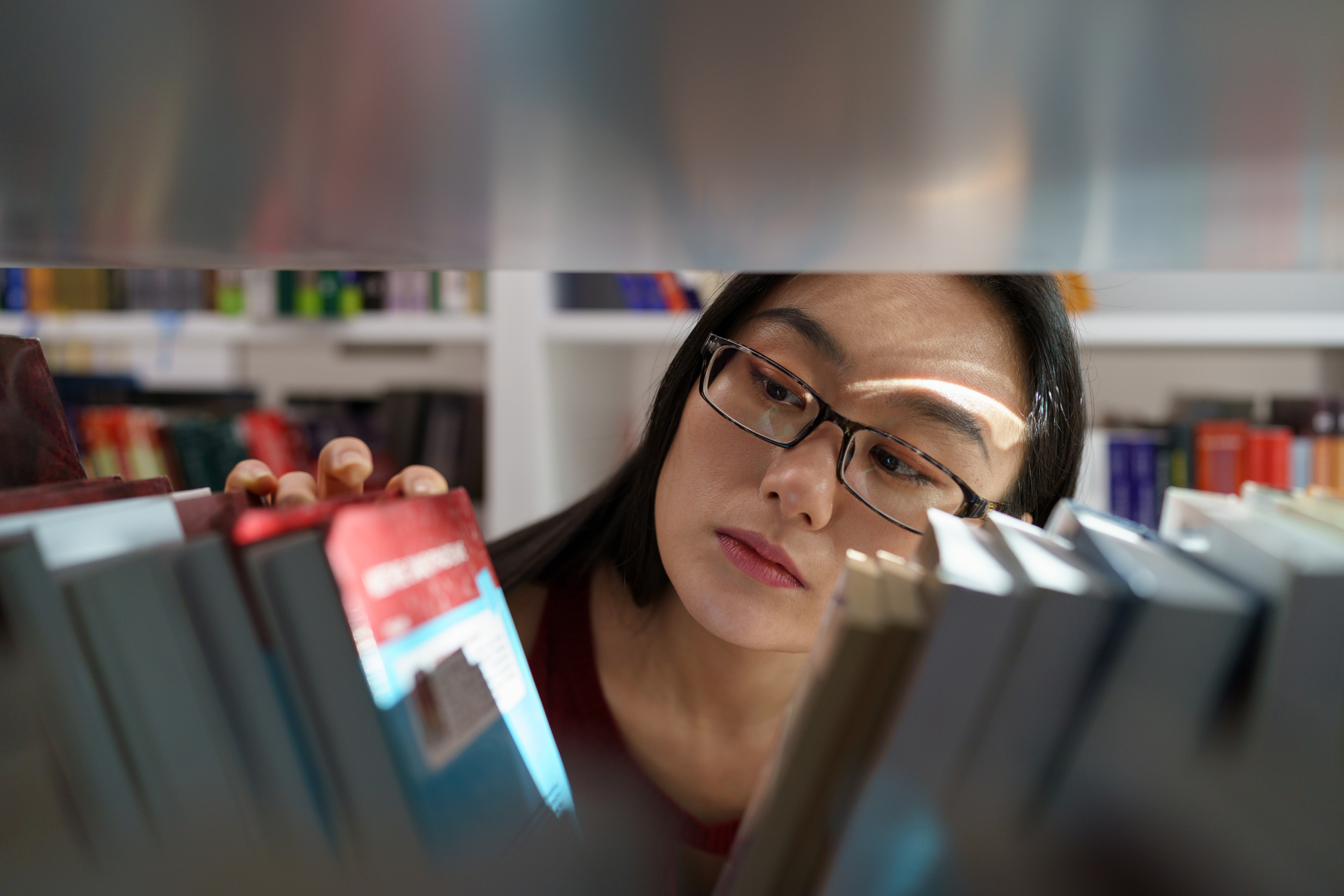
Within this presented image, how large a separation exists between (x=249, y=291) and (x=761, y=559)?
2105 millimetres

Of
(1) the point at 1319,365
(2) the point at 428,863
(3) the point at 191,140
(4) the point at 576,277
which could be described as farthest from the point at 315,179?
(1) the point at 1319,365

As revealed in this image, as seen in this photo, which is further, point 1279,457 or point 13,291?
point 13,291

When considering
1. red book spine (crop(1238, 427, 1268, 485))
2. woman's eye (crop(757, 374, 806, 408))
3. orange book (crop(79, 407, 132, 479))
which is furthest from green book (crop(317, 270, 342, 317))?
red book spine (crop(1238, 427, 1268, 485))

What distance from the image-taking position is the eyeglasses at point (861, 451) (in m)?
0.76

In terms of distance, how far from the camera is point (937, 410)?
754mm

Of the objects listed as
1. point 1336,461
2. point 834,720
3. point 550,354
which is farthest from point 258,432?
point 1336,461

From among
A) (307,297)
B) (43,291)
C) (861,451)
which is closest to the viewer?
(861,451)

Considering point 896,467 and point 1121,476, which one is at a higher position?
point 896,467

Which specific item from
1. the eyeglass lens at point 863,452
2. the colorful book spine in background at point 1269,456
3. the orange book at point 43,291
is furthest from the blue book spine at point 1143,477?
the orange book at point 43,291

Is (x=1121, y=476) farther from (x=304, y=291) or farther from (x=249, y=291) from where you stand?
(x=249, y=291)

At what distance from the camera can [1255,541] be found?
9.9 inches

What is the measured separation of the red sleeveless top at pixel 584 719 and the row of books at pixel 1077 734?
0.45 metres

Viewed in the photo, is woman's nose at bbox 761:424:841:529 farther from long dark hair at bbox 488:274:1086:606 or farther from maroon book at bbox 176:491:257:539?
maroon book at bbox 176:491:257:539

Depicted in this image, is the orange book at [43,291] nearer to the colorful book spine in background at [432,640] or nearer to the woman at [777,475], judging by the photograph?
the woman at [777,475]
